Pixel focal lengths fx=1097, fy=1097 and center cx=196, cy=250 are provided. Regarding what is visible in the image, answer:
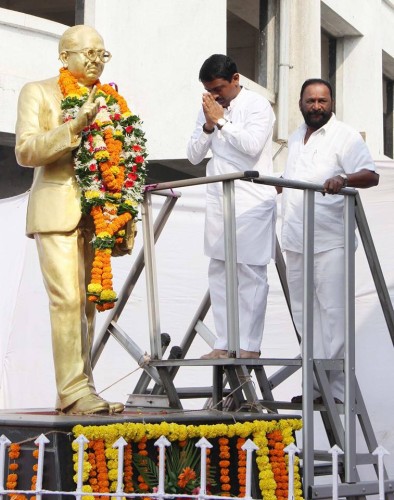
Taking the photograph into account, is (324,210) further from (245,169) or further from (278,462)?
(278,462)

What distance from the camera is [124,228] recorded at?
5.73 metres

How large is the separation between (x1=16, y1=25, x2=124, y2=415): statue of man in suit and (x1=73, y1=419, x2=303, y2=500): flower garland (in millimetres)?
466

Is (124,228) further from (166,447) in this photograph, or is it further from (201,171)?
(201,171)

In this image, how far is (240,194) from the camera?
6.10 metres

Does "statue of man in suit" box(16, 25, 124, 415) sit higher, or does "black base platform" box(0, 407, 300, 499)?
"statue of man in suit" box(16, 25, 124, 415)

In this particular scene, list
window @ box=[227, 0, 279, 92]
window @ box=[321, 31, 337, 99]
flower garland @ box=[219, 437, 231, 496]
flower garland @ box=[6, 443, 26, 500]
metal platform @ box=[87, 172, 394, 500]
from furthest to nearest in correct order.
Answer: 1. window @ box=[321, 31, 337, 99]
2. window @ box=[227, 0, 279, 92]
3. metal platform @ box=[87, 172, 394, 500]
4. flower garland @ box=[219, 437, 231, 496]
5. flower garland @ box=[6, 443, 26, 500]

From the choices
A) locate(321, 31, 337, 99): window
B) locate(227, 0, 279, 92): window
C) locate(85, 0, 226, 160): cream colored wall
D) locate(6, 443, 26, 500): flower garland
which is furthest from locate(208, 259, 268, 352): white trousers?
locate(321, 31, 337, 99): window

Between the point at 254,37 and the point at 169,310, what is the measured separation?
29.1 feet

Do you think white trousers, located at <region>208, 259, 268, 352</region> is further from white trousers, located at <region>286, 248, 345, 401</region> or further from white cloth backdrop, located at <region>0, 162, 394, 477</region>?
white cloth backdrop, located at <region>0, 162, 394, 477</region>

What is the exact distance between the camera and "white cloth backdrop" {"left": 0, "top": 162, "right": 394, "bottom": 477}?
8.54 meters

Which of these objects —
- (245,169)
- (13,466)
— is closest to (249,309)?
(245,169)

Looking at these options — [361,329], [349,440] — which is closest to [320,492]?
[349,440]

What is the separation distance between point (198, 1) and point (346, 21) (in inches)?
160

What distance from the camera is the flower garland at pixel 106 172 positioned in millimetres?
5492
